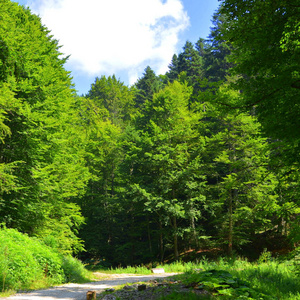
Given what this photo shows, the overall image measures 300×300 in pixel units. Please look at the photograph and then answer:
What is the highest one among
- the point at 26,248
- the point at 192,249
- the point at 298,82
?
the point at 298,82

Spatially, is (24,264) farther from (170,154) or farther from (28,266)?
(170,154)

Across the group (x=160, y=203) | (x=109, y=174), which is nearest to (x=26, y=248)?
(x=160, y=203)

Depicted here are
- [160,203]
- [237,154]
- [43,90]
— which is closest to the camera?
[43,90]

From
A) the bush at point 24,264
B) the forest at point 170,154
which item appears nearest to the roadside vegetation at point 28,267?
the bush at point 24,264

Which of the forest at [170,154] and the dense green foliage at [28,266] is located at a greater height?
the forest at [170,154]

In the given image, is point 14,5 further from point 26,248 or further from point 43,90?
point 26,248

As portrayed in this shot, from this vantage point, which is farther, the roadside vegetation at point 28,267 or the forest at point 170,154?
the roadside vegetation at point 28,267

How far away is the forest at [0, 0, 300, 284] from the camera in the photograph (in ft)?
15.1

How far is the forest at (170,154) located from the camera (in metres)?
4.61

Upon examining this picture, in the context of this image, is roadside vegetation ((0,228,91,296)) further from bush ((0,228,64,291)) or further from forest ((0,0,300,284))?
forest ((0,0,300,284))

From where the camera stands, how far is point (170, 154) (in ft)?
65.8

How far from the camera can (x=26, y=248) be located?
799 centimetres

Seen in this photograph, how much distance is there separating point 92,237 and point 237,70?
909 inches

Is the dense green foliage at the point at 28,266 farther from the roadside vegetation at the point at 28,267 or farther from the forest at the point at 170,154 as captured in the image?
the forest at the point at 170,154
